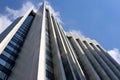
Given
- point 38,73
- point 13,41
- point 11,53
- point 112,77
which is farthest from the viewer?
point 112,77

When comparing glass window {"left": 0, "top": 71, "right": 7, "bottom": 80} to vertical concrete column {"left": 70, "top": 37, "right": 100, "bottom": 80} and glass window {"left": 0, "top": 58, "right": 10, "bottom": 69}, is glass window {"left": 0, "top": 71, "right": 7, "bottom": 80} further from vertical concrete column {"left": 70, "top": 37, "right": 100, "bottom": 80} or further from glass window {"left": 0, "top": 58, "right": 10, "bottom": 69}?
vertical concrete column {"left": 70, "top": 37, "right": 100, "bottom": 80}

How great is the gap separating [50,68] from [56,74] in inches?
80.3

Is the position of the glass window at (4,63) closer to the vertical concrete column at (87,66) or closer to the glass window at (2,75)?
the glass window at (2,75)

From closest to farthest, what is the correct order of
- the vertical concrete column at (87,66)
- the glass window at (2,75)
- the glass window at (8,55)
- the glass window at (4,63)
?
1. the glass window at (2,75)
2. the glass window at (4,63)
3. the glass window at (8,55)
4. the vertical concrete column at (87,66)

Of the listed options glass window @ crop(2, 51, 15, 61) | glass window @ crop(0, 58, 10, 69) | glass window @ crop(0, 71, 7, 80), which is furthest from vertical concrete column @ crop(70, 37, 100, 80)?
glass window @ crop(0, 71, 7, 80)

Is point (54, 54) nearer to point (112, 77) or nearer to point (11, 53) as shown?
point (11, 53)

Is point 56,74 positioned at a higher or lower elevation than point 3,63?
lower

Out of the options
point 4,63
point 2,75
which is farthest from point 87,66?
point 2,75

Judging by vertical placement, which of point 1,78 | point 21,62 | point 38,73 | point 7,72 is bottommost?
point 38,73

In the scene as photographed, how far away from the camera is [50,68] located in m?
35.5

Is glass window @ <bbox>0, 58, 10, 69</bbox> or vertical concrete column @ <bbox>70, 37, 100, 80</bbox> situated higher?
vertical concrete column @ <bbox>70, 37, 100, 80</bbox>

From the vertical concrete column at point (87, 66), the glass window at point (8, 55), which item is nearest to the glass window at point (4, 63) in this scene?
the glass window at point (8, 55)

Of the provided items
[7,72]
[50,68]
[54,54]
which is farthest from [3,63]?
[54,54]

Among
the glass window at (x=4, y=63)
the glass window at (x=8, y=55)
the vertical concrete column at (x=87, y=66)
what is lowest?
the glass window at (x=4, y=63)
